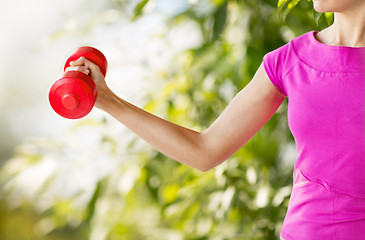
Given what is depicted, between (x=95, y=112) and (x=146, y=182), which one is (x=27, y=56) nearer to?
(x=95, y=112)

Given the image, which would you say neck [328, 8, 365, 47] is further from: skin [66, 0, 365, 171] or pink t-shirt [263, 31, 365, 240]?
skin [66, 0, 365, 171]

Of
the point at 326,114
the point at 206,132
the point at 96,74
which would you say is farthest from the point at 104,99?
the point at 326,114

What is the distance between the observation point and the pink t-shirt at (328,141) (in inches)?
28.7

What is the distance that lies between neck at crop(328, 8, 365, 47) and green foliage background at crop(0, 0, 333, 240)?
0.52 metres

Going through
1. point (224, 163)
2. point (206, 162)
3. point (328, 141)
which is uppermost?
point (328, 141)

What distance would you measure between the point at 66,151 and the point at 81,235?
2.51ft

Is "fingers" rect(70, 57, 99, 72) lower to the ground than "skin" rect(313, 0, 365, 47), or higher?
lower

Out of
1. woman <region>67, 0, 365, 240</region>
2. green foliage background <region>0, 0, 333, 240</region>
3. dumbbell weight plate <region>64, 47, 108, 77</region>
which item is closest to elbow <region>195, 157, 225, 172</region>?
woman <region>67, 0, 365, 240</region>

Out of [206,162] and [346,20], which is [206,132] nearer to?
[206,162]

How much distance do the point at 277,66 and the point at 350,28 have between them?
114mm

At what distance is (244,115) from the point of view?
86cm

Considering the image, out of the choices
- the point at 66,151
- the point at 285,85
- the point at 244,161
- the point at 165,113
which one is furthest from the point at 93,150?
the point at 285,85

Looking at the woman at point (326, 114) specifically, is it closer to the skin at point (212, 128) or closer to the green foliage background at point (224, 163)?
the skin at point (212, 128)

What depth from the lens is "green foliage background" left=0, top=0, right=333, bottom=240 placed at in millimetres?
1417
